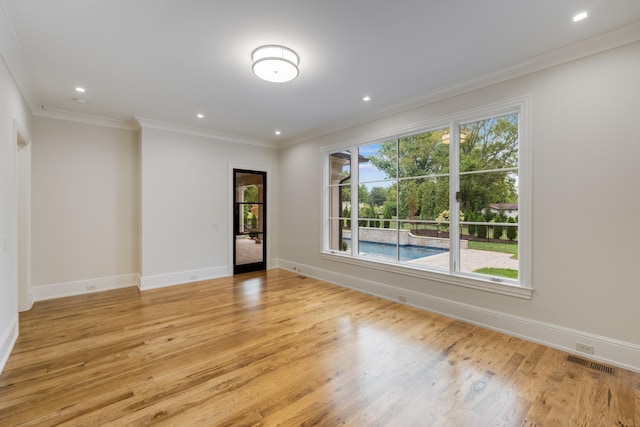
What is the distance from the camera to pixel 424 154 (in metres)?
4.06

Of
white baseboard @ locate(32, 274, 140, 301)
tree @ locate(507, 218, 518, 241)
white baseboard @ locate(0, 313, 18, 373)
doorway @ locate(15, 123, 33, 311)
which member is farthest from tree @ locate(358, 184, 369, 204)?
doorway @ locate(15, 123, 33, 311)

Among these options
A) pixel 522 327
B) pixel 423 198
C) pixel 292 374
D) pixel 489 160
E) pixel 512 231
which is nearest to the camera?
pixel 292 374

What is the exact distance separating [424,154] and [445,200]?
0.75 m

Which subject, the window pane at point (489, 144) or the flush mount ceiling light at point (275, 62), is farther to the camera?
the window pane at point (489, 144)

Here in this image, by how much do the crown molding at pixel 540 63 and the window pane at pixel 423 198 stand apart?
1060 millimetres

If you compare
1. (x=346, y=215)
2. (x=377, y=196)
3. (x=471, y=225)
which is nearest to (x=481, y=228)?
(x=471, y=225)

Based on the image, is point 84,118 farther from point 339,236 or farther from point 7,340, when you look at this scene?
point 339,236

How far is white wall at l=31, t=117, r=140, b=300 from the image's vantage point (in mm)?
4336

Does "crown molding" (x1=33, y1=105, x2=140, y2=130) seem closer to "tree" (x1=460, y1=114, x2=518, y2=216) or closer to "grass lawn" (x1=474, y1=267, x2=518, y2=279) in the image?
"tree" (x1=460, y1=114, x2=518, y2=216)

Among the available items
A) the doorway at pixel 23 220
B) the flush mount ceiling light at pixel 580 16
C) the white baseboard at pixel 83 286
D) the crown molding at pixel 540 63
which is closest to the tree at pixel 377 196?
the crown molding at pixel 540 63

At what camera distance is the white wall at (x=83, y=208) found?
4.34 m

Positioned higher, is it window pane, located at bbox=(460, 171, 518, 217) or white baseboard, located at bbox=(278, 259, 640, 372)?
window pane, located at bbox=(460, 171, 518, 217)

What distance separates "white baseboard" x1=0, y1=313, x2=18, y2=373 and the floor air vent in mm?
5015

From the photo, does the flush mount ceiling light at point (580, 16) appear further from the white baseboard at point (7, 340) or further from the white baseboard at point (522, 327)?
the white baseboard at point (7, 340)
